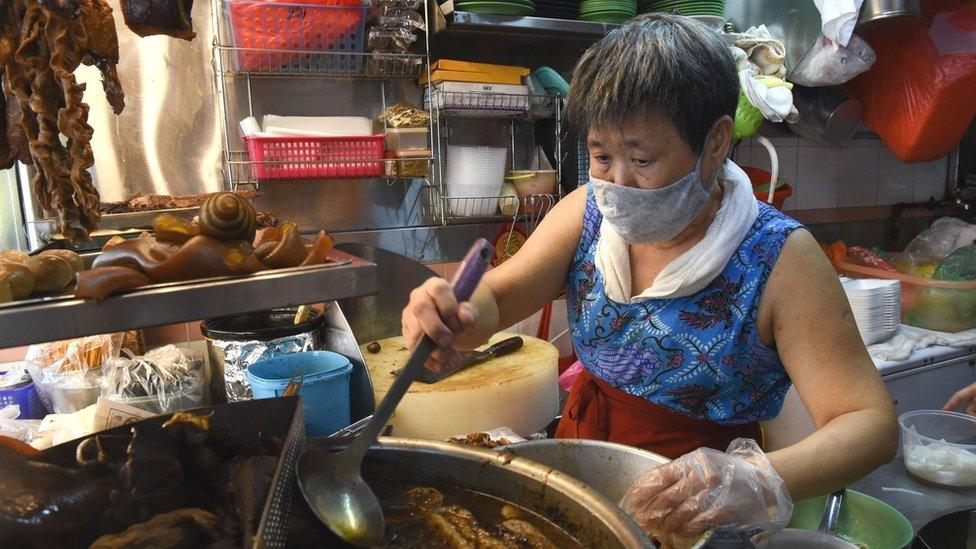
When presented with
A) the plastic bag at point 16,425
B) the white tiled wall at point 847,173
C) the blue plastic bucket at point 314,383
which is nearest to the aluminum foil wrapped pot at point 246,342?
the blue plastic bucket at point 314,383

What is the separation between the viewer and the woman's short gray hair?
4.03 ft

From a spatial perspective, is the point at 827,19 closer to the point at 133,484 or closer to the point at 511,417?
the point at 511,417

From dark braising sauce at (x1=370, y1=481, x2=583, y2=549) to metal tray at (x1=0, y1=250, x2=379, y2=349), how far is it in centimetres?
A: 37

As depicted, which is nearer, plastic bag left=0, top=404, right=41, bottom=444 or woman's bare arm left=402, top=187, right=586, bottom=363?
woman's bare arm left=402, top=187, right=586, bottom=363

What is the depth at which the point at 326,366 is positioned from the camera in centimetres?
181

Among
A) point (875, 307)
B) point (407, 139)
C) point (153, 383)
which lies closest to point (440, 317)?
point (153, 383)

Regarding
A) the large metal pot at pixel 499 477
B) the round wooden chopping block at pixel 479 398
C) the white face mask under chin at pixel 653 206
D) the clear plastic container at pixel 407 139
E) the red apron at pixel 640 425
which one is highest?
the clear plastic container at pixel 407 139

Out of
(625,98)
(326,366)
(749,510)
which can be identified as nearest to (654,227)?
(625,98)

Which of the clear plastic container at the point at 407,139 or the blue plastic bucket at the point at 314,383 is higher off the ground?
the clear plastic container at the point at 407,139

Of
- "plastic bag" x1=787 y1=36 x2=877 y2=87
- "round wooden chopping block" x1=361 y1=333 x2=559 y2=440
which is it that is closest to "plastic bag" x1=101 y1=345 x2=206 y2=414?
"round wooden chopping block" x1=361 y1=333 x2=559 y2=440

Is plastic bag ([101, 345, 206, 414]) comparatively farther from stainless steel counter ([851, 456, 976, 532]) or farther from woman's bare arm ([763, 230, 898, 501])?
stainless steel counter ([851, 456, 976, 532])

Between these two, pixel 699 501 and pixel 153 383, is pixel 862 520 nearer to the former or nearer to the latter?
pixel 699 501

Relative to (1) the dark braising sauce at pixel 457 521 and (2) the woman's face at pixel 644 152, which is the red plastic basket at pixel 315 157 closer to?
(2) the woman's face at pixel 644 152

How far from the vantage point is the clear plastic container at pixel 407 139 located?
8.58ft
